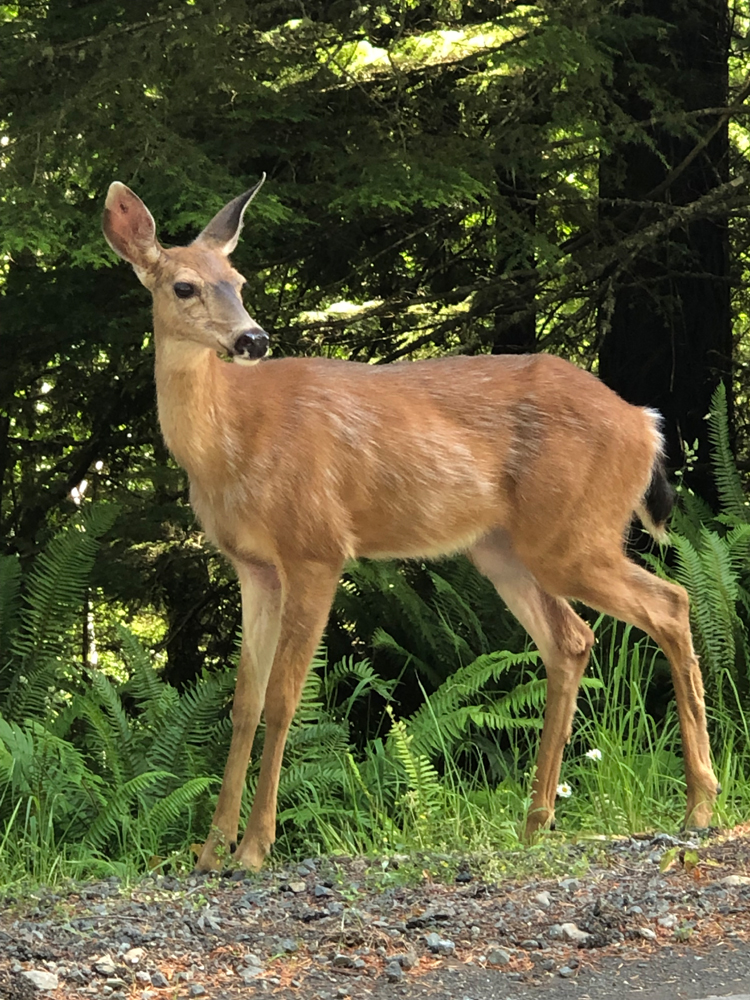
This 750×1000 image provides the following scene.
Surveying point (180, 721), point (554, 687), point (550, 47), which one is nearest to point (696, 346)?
point (550, 47)

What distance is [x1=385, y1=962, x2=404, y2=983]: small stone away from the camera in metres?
4.01

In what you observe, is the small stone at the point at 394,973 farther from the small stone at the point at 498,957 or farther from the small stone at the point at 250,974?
the small stone at the point at 250,974

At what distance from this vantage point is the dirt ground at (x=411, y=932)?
3.94 metres

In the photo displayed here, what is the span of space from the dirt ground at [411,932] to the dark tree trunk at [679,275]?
4.64 meters

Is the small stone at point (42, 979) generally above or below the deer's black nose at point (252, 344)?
below

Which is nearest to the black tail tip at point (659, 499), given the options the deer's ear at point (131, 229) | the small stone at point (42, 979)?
the deer's ear at point (131, 229)

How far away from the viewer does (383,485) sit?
235 inches

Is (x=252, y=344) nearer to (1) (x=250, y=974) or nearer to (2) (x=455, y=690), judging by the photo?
(1) (x=250, y=974)

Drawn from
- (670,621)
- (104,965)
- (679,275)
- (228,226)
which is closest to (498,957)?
(104,965)

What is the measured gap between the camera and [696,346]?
941 cm

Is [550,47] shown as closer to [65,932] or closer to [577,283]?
[577,283]

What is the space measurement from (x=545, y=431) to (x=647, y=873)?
2032 mm

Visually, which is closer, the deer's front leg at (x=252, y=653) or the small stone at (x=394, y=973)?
the small stone at (x=394, y=973)

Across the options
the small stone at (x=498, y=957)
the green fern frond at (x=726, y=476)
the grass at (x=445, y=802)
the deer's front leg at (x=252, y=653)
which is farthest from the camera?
the green fern frond at (x=726, y=476)
